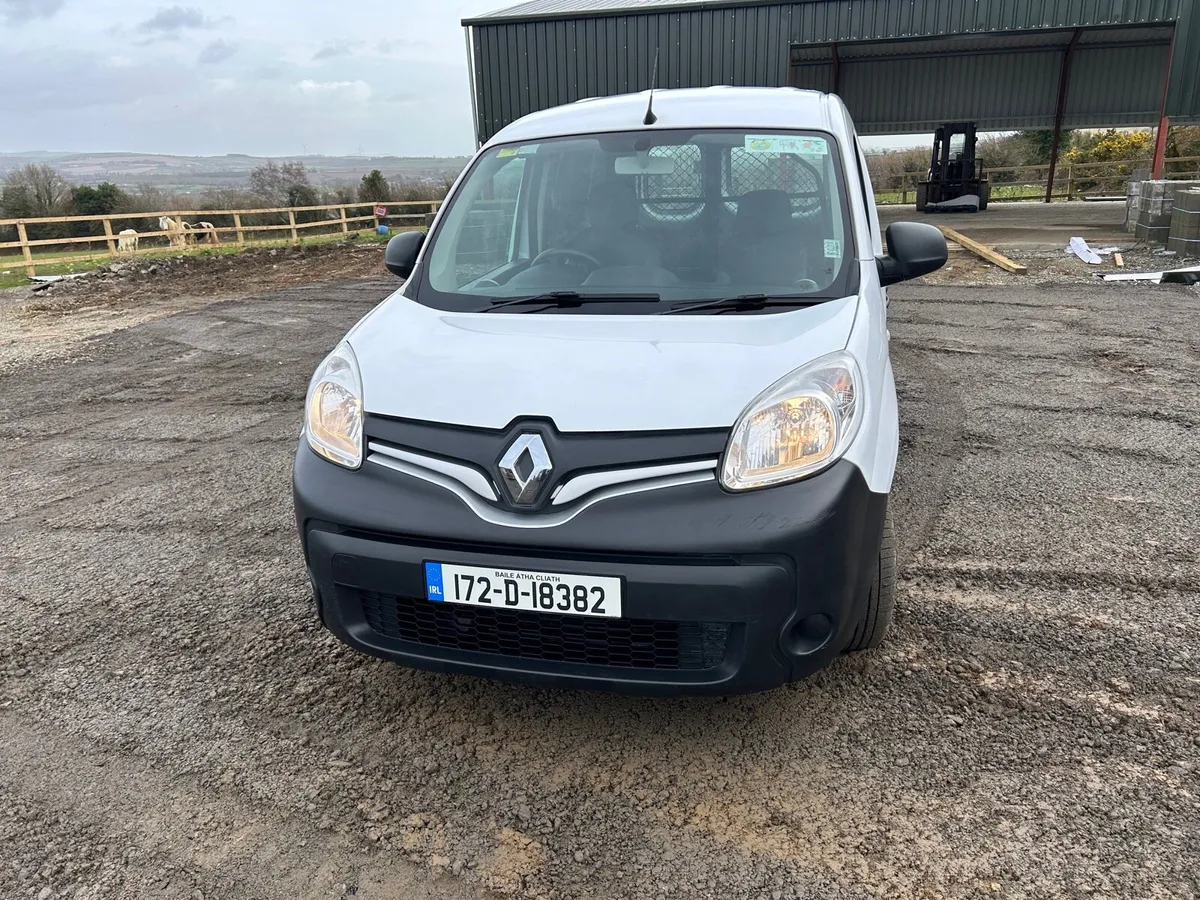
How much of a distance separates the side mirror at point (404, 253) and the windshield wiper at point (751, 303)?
1296 millimetres

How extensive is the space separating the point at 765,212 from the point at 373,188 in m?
31.8

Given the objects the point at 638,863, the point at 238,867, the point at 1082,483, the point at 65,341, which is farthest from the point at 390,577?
the point at 65,341

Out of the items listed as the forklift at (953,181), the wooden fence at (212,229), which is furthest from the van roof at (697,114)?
the forklift at (953,181)

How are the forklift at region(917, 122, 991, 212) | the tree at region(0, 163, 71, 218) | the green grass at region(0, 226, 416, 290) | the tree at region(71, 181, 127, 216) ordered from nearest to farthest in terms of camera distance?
the green grass at region(0, 226, 416, 290) < the forklift at region(917, 122, 991, 212) < the tree at region(0, 163, 71, 218) < the tree at region(71, 181, 127, 216)

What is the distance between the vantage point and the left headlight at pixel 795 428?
2062mm

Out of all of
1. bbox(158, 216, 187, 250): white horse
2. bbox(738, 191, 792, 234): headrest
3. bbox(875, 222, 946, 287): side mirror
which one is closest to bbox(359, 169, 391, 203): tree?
bbox(158, 216, 187, 250): white horse

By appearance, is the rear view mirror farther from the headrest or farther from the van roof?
the headrest

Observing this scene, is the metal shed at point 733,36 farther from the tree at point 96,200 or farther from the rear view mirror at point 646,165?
the tree at point 96,200

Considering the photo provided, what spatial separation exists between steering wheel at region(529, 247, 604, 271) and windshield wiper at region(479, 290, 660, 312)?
0.19m

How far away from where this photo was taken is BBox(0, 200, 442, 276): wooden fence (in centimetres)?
1755

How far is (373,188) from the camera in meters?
32.0

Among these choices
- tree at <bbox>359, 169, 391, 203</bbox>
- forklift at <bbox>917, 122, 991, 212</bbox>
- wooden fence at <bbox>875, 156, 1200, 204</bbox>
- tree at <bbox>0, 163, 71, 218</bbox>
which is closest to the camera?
forklift at <bbox>917, 122, 991, 212</bbox>

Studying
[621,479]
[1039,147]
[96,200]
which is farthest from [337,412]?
[1039,147]

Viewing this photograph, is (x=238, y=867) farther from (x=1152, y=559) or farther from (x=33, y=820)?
(x=1152, y=559)
